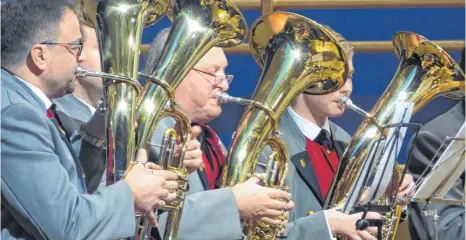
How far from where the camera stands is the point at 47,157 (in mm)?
2646

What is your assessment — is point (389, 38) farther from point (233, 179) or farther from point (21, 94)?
point (21, 94)

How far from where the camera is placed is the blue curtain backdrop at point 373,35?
5363 millimetres

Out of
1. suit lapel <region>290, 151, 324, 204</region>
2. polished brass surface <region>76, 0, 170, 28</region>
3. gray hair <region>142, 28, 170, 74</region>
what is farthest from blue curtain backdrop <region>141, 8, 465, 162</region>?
polished brass surface <region>76, 0, 170, 28</region>

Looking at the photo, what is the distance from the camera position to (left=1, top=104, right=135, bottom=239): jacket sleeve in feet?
8.57

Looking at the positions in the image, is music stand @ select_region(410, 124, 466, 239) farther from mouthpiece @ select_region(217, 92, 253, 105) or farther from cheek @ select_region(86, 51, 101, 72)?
cheek @ select_region(86, 51, 101, 72)

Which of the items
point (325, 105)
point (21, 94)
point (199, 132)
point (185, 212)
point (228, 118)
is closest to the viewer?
point (21, 94)

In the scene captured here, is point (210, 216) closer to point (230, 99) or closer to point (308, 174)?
point (230, 99)

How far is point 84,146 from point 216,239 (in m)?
0.59

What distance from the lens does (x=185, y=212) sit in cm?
337

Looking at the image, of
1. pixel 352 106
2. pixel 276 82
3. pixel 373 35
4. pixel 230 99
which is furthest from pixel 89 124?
pixel 373 35

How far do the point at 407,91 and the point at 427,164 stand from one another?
323mm

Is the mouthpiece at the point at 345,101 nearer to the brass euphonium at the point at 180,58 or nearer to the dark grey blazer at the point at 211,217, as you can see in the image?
the brass euphonium at the point at 180,58

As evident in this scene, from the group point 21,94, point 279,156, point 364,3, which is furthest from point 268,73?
point 364,3

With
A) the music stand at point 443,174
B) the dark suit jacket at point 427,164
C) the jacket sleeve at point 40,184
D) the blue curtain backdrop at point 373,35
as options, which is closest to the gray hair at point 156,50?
the jacket sleeve at point 40,184
